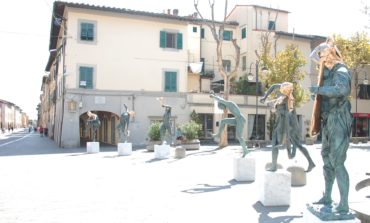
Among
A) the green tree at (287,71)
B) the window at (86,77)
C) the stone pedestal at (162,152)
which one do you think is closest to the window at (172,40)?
the window at (86,77)

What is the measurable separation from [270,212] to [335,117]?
317 centimetres

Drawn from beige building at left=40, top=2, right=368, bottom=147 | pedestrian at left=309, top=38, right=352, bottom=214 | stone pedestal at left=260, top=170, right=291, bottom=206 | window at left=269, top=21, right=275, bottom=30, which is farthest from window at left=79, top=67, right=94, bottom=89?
pedestrian at left=309, top=38, right=352, bottom=214

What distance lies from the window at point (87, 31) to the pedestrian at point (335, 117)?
2495 centimetres

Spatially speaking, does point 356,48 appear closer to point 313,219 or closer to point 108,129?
point 108,129

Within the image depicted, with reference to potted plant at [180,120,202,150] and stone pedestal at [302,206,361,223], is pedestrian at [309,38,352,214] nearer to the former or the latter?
stone pedestal at [302,206,361,223]

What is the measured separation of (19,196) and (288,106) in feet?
20.2

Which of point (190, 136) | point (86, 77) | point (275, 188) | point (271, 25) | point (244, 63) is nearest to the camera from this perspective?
point (275, 188)

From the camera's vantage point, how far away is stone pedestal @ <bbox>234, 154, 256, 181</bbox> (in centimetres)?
1097

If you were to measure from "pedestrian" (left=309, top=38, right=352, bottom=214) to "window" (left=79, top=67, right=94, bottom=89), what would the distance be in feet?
79.7

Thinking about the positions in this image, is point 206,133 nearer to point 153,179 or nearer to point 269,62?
point 269,62

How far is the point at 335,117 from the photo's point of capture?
4598 mm

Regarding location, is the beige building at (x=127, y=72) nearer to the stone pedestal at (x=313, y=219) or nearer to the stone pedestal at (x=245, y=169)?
the stone pedestal at (x=245, y=169)

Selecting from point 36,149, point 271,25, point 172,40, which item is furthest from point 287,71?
point 36,149

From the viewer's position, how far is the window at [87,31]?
27859 mm
